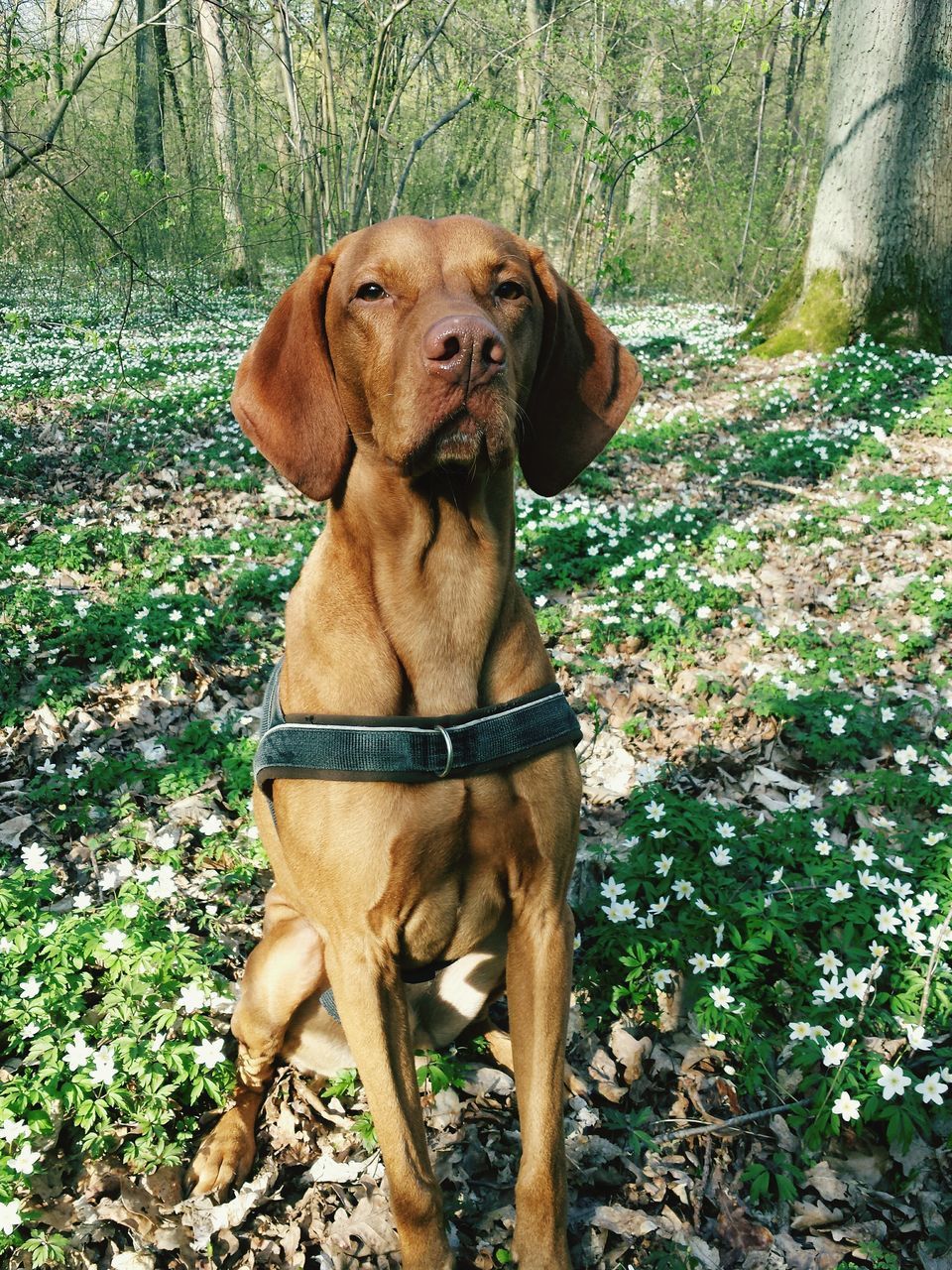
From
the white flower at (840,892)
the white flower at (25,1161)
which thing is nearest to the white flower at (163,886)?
the white flower at (25,1161)

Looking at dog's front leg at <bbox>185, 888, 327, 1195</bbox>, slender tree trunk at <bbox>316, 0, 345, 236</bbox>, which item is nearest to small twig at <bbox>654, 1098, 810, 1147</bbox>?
dog's front leg at <bbox>185, 888, 327, 1195</bbox>

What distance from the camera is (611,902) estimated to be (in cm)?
324

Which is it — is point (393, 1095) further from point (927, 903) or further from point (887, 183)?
point (887, 183)

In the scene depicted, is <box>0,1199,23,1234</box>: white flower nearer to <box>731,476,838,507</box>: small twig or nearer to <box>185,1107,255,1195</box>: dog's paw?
<box>185,1107,255,1195</box>: dog's paw

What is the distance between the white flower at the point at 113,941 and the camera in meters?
2.79

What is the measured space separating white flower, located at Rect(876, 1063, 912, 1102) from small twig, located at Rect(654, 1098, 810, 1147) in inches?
9.6

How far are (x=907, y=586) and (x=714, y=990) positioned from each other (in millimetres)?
3786

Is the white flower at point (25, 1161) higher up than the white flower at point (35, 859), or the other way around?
the white flower at point (35, 859)

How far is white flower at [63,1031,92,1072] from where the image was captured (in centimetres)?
251

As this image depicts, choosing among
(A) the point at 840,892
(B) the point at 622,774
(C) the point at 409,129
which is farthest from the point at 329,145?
(C) the point at 409,129

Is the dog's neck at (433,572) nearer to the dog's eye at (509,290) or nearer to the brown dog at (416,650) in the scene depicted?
the brown dog at (416,650)

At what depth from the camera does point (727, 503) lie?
306 inches

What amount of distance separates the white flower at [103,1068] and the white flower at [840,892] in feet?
7.66

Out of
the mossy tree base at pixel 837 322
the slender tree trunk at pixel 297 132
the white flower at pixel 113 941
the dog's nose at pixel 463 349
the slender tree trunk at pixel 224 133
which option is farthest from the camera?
the slender tree trunk at pixel 224 133
